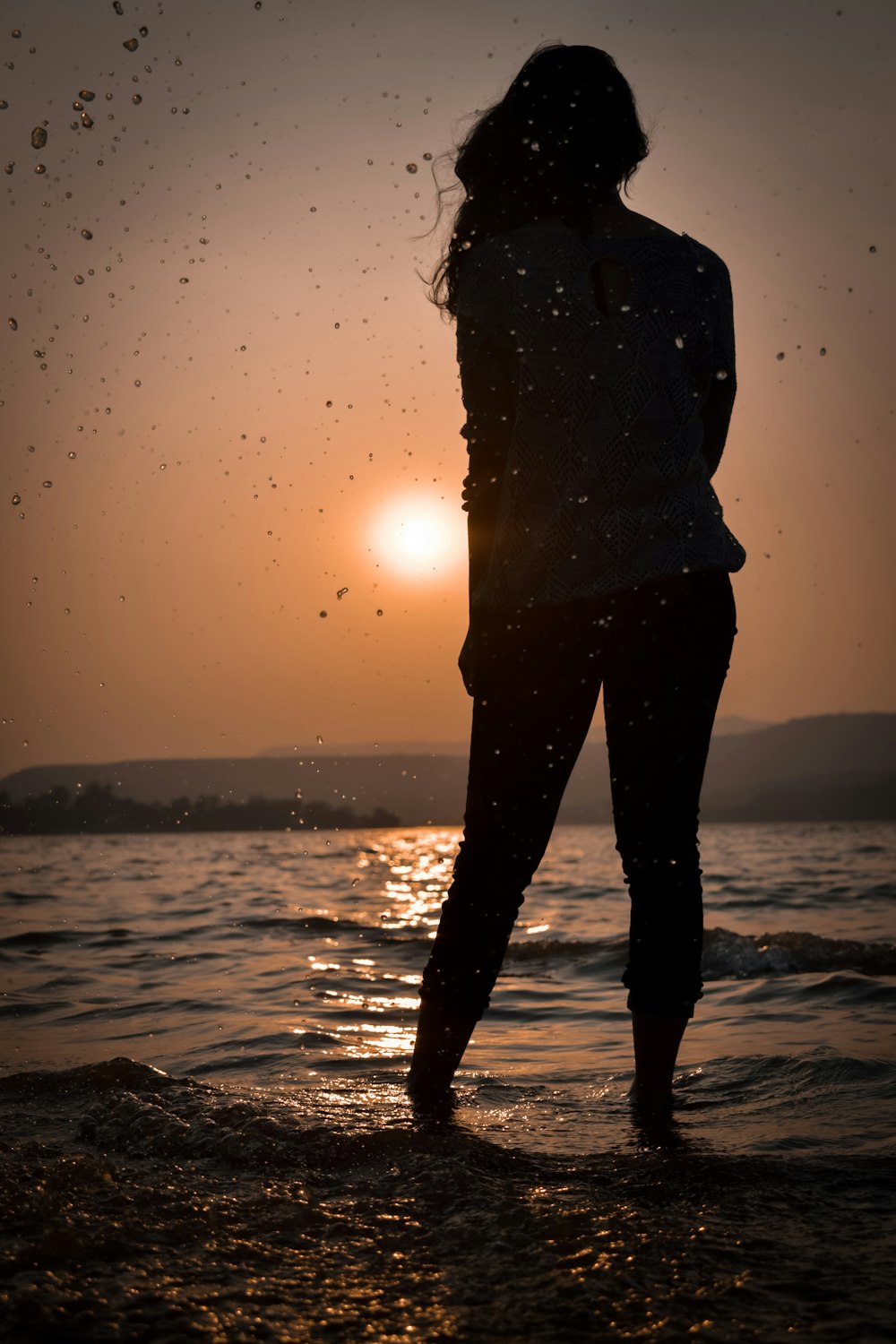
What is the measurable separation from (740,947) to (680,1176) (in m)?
4.17

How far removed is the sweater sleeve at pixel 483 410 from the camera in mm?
2123

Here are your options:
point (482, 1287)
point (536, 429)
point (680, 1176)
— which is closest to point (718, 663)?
point (536, 429)

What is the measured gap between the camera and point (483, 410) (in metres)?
2.18

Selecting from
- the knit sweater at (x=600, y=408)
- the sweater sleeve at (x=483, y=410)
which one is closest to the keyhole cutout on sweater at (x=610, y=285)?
the knit sweater at (x=600, y=408)

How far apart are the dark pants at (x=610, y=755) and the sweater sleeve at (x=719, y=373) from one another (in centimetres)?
31

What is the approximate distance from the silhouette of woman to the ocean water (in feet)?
1.11

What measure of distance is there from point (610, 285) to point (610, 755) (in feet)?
2.91

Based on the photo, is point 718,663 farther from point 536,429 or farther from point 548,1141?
point 548,1141

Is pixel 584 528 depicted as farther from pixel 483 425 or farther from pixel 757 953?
pixel 757 953

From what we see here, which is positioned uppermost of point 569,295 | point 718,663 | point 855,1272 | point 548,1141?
point 569,295

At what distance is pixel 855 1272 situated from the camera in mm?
1303

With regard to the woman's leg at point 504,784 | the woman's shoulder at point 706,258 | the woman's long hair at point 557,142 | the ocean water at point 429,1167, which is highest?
the woman's long hair at point 557,142

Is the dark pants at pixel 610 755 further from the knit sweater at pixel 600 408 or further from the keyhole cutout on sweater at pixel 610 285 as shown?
the keyhole cutout on sweater at pixel 610 285

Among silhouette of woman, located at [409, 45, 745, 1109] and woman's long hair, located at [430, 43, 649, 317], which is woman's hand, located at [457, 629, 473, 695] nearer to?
silhouette of woman, located at [409, 45, 745, 1109]
